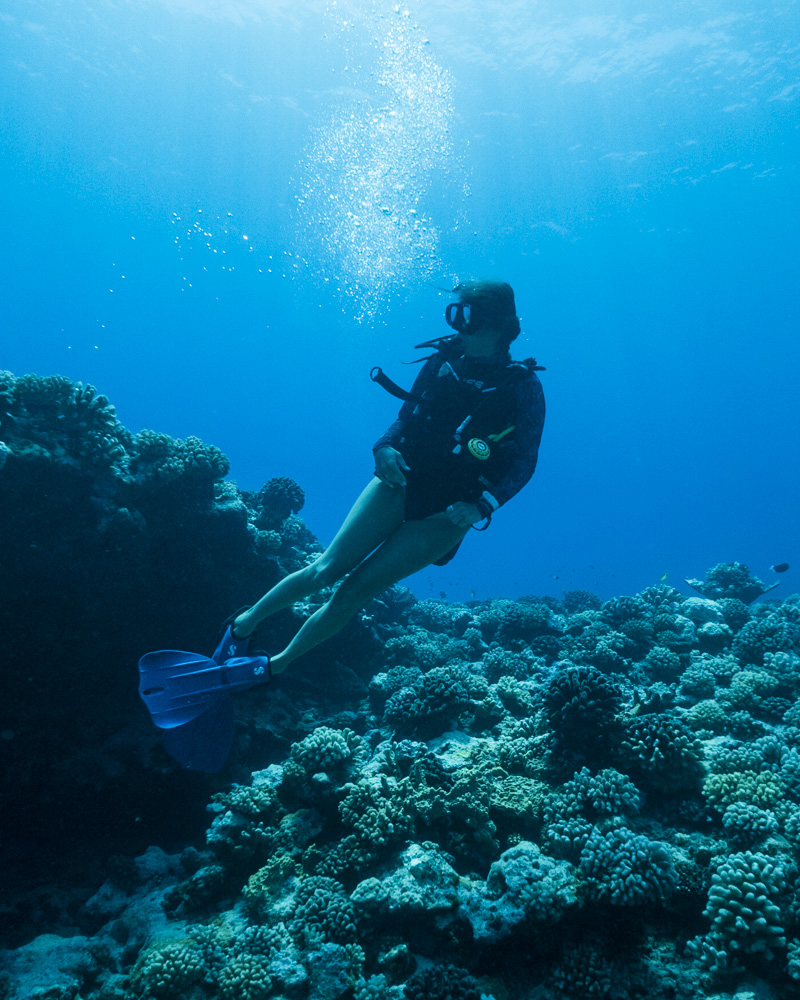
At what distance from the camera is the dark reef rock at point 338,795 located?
3.15 metres

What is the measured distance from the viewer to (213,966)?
3.29 metres

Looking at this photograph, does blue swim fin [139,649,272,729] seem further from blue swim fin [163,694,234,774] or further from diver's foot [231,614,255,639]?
diver's foot [231,614,255,639]

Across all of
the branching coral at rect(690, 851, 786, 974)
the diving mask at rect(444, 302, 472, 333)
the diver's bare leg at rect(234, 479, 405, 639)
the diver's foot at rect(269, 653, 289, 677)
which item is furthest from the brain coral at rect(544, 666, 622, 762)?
the diving mask at rect(444, 302, 472, 333)

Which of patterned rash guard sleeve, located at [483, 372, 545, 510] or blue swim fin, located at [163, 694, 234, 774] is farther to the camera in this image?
blue swim fin, located at [163, 694, 234, 774]

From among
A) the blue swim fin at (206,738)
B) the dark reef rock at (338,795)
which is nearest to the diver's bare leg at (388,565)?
the blue swim fin at (206,738)

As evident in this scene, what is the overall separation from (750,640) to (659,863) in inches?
222

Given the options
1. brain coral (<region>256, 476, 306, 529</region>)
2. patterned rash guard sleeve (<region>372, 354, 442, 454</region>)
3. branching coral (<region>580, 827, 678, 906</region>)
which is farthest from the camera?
brain coral (<region>256, 476, 306, 529</region>)

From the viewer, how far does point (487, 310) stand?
4109mm

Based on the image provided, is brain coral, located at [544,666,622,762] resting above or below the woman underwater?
below

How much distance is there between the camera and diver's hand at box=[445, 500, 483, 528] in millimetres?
3707

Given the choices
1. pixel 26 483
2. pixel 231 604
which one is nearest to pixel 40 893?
pixel 231 604

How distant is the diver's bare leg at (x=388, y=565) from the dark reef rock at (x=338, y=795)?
59.9 inches

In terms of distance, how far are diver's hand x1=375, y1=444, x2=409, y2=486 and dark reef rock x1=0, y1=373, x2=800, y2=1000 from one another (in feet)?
9.35

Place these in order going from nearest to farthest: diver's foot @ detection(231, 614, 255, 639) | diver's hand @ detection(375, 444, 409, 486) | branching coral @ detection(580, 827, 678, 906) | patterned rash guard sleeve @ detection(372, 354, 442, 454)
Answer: branching coral @ detection(580, 827, 678, 906) < diver's hand @ detection(375, 444, 409, 486) < patterned rash guard sleeve @ detection(372, 354, 442, 454) < diver's foot @ detection(231, 614, 255, 639)
